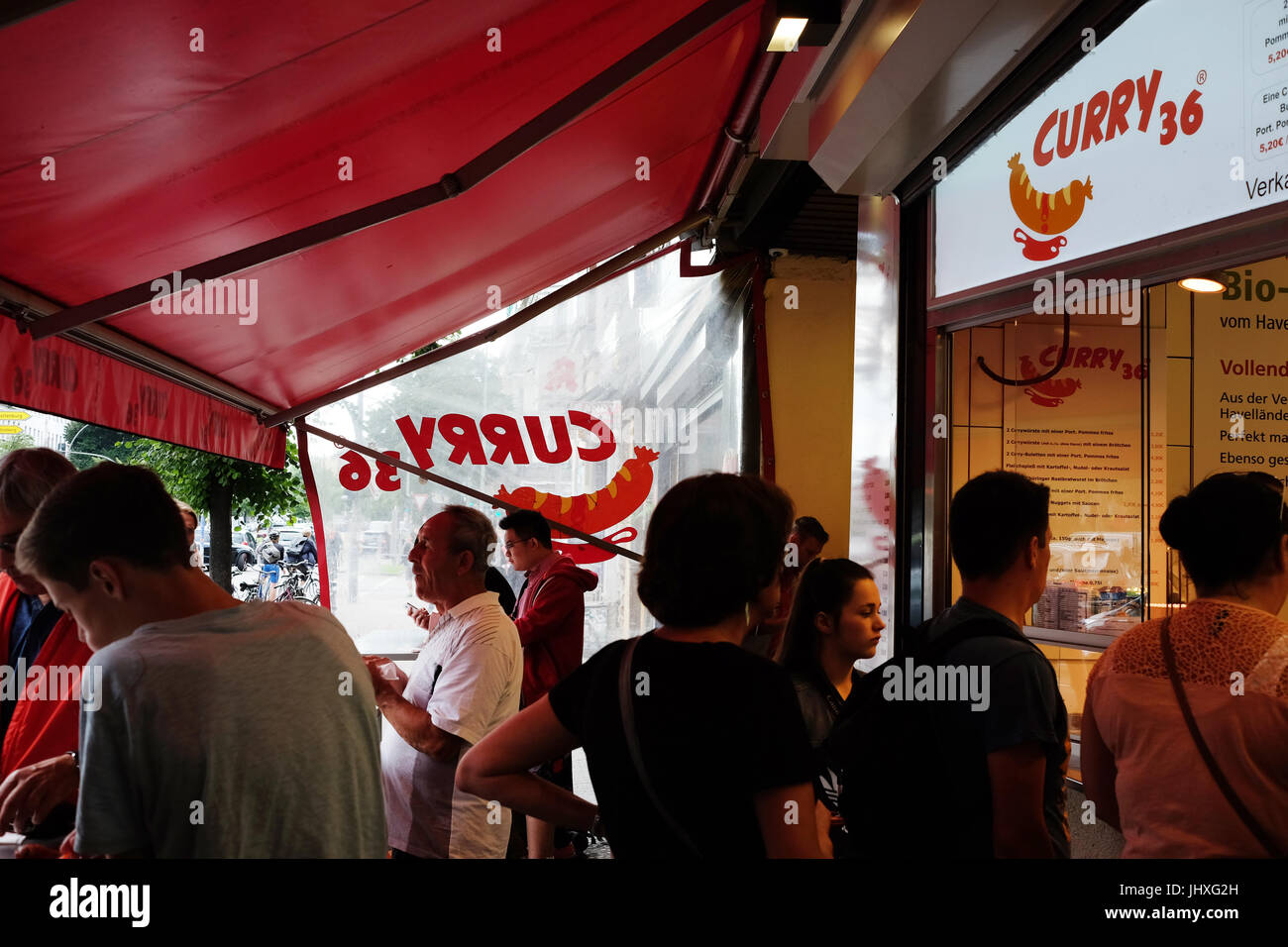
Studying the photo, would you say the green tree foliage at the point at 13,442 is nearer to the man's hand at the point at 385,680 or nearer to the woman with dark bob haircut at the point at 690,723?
the man's hand at the point at 385,680

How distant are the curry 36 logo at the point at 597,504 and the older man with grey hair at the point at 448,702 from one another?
3781 mm

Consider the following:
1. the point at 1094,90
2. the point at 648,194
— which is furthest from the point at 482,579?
the point at 648,194

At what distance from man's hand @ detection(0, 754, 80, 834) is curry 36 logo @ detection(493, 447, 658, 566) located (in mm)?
4884

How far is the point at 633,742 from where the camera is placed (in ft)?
4.79

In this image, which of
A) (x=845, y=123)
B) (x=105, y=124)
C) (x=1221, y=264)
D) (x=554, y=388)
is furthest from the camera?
(x=554, y=388)

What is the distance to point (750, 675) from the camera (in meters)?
1.43

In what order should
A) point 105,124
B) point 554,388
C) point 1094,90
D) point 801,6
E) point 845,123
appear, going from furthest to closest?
1. point 554,388
2. point 845,123
3. point 1094,90
4. point 801,6
5. point 105,124

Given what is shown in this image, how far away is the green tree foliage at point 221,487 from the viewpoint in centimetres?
866

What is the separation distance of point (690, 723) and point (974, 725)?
0.60m

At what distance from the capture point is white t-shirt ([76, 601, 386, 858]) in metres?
1.38

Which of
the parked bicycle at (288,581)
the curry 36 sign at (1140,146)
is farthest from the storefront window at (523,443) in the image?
the parked bicycle at (288,581)

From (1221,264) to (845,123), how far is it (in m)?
1.55

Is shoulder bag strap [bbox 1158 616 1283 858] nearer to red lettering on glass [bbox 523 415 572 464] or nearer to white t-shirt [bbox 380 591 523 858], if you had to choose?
white t-shirt [bbox 380 591 523 858]
